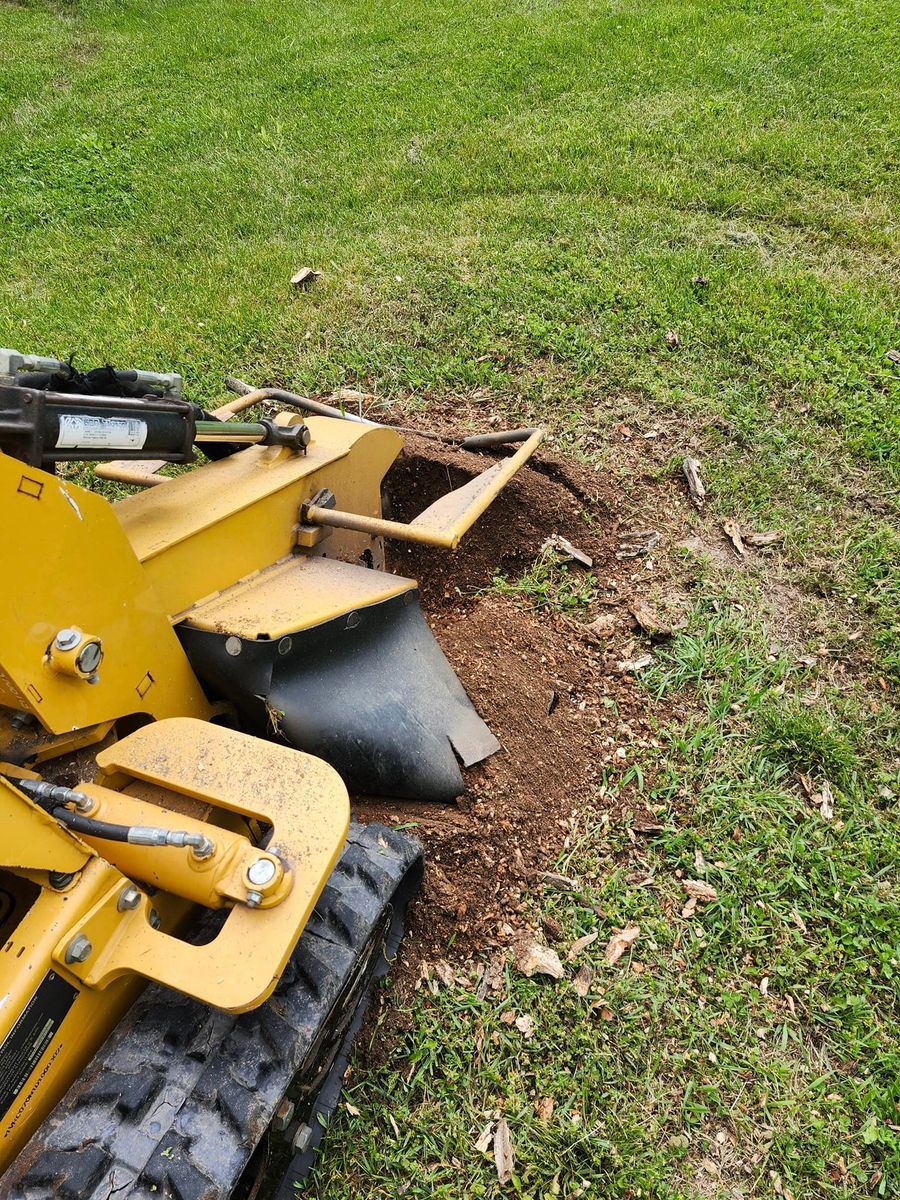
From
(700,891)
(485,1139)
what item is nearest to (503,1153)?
(485,1139)

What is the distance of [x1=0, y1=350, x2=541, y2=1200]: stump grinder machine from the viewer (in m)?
1.50

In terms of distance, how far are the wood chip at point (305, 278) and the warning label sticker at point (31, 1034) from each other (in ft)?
16.5

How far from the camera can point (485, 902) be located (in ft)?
8.27

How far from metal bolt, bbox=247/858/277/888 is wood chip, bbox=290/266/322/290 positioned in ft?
15.9

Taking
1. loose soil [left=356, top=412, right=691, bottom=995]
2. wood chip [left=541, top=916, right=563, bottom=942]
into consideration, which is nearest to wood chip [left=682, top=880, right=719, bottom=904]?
loose soil [left=356, top=412, right=691, bottom=995]

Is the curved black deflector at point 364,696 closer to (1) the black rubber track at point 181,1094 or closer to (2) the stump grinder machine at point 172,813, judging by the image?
(2) the stump grinder machine at point 172,813

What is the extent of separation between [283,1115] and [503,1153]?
66cm

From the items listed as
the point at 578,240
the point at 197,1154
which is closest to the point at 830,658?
the point at 197,1154

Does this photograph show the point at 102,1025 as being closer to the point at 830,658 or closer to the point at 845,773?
the point at 845,773

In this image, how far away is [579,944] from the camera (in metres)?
2.47

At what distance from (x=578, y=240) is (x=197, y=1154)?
223 inches

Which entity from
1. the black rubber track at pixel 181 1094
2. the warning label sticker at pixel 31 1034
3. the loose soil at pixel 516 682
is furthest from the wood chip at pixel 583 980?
the warning label sticker at pixel 31 1034

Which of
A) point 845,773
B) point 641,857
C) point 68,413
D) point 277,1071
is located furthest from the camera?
point 845,773

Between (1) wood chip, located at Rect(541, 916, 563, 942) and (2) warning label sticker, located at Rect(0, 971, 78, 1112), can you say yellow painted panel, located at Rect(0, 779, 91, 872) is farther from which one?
(1) wood chip, located at Rect(541, 916, 563, 942)
